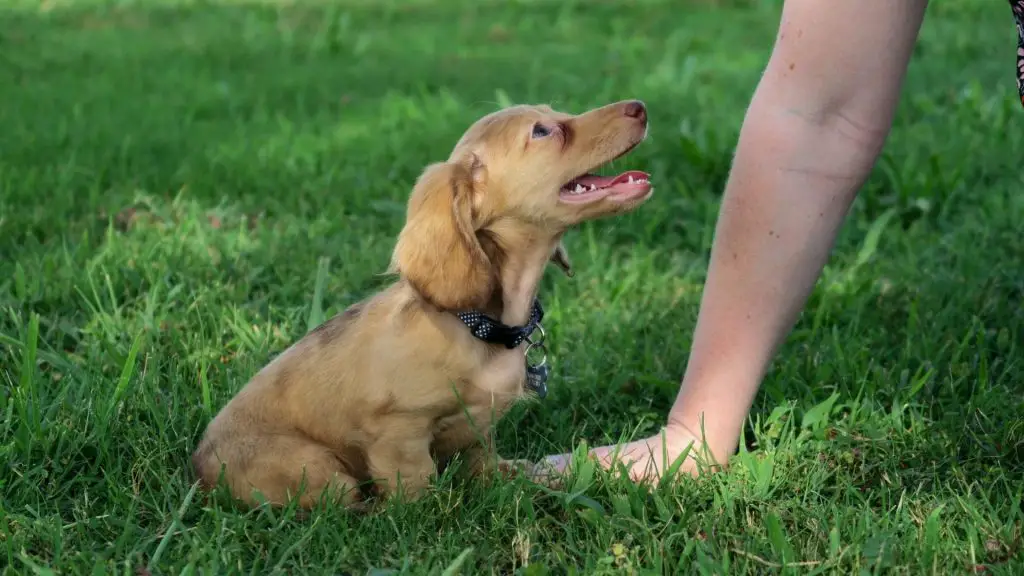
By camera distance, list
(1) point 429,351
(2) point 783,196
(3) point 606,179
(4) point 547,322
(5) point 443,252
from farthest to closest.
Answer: (4) point 547,322 < (2) point 783,196 < (3) point 606,179 < (1) point 429,351 < (5) point 443,252

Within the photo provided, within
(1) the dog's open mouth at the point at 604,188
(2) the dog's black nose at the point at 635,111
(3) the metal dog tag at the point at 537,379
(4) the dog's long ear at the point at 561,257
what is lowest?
(3) the metal dog tag at the point at 537,379

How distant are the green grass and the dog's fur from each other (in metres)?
0.11

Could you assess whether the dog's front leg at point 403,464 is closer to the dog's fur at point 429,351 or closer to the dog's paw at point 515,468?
the dog's fur at point 429,351

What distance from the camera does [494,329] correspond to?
8.86 ft

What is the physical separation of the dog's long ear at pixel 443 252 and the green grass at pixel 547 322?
1.40ft

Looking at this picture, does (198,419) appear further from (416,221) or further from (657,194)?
(657,194)

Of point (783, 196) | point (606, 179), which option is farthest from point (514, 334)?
point (783, 196)

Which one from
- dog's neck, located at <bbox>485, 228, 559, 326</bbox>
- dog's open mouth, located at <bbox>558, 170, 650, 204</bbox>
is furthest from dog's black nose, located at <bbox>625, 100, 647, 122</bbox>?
dog's neck, located at <bbox>485, 228, 559, 326</bbox>

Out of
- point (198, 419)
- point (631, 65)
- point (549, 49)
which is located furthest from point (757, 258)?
point (549, 49)

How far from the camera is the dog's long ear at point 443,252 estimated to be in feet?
8.36

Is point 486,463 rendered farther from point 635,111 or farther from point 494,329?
point 635,111

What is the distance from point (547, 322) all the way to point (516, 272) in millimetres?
966

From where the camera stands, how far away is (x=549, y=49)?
26.4 ft

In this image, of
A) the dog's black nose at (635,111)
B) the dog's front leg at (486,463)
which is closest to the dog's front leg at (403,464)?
the dog's front leg at (486,463)
